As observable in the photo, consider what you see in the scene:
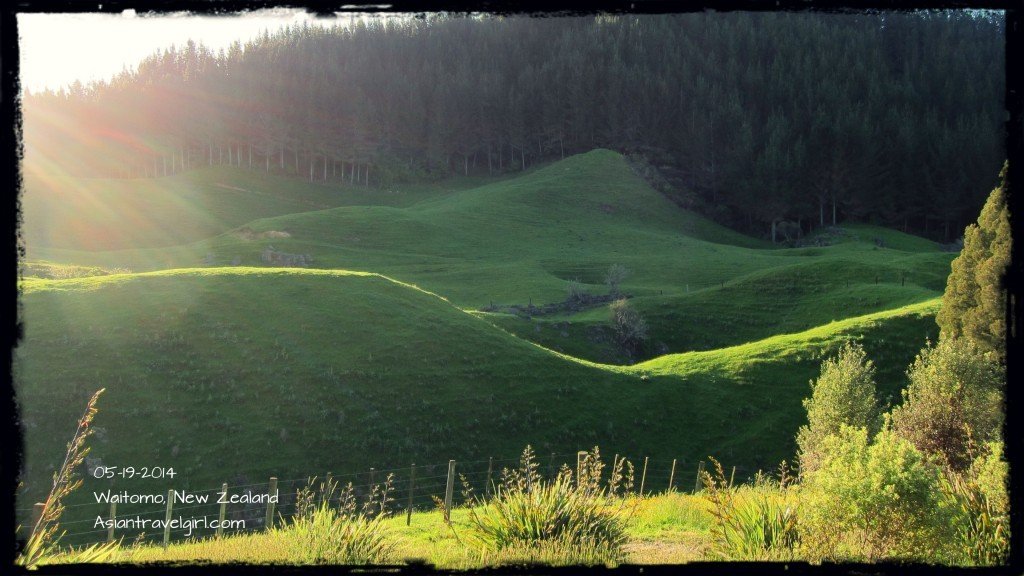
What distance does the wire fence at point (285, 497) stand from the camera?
87.6ft

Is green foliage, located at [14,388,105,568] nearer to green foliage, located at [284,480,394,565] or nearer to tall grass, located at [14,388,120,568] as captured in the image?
tall grass, located at [14,388,120,568]

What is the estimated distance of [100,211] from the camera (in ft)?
401

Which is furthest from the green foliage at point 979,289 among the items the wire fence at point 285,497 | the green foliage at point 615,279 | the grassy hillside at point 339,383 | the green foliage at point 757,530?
the green foliage at point 615,279

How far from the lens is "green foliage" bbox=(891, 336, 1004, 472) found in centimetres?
2664

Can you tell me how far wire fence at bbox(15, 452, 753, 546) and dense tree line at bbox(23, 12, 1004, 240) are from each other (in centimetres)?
13064

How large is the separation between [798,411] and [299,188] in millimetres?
134211

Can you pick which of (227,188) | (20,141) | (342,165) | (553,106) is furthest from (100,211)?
(20,141)

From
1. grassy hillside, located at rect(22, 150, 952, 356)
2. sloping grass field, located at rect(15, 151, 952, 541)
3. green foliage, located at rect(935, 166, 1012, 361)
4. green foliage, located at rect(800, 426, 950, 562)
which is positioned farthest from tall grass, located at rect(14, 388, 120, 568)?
grassy hillside, located at rect(22, 150, 952, 356)

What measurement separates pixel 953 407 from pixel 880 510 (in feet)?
58.2

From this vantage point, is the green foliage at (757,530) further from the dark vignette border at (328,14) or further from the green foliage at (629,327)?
the green foliage at (629,327)

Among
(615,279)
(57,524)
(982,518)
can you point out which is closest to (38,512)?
(57,524)

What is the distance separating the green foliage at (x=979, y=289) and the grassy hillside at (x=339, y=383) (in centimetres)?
1046

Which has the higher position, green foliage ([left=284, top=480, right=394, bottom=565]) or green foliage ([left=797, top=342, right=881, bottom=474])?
green foliage ([left=284, top=480, right=394, bottom=565])

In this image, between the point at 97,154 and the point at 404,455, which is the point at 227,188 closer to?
the point at 97,154
